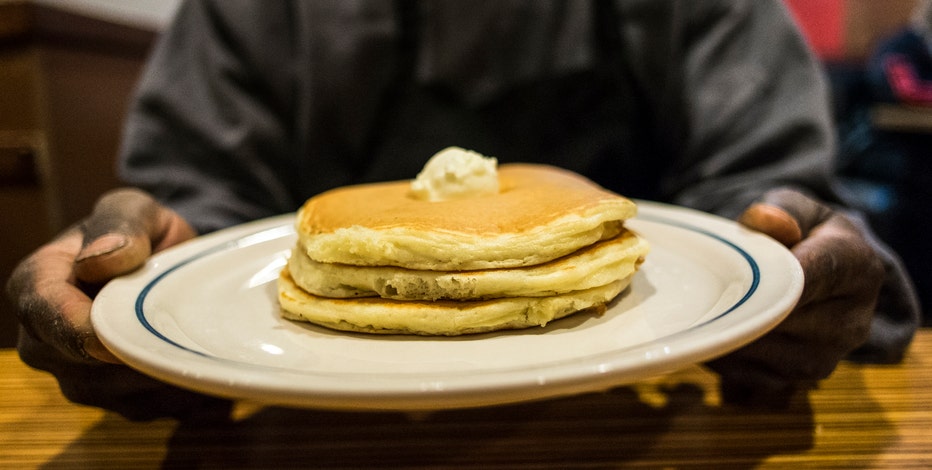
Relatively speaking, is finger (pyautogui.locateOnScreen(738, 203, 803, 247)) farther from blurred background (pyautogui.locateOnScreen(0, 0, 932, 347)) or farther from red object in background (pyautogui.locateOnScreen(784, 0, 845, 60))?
red object in background (pyautogui.locateOnScreen(784, 0, 845, 60))

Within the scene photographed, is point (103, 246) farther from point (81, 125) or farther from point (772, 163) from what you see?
point (81, 125)

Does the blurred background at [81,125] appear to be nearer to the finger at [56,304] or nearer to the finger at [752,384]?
the finger at [56,304]

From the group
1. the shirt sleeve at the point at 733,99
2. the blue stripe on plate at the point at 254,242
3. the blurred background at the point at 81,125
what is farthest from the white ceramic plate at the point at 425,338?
the blurred background at the point at 81,125

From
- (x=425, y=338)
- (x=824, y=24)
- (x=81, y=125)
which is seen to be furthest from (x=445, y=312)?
(x=824, y=24)

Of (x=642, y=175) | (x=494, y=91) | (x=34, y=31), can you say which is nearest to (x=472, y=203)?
(x=494, y=91)

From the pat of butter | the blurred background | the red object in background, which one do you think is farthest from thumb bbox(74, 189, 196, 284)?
the red object in background

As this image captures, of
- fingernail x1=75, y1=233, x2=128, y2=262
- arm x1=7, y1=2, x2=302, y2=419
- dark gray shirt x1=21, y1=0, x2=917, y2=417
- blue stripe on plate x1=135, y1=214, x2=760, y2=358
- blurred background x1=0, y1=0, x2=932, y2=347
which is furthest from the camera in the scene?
blurred background x1=0, y1=0, x2=932, y2=347

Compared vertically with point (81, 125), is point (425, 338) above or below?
above
